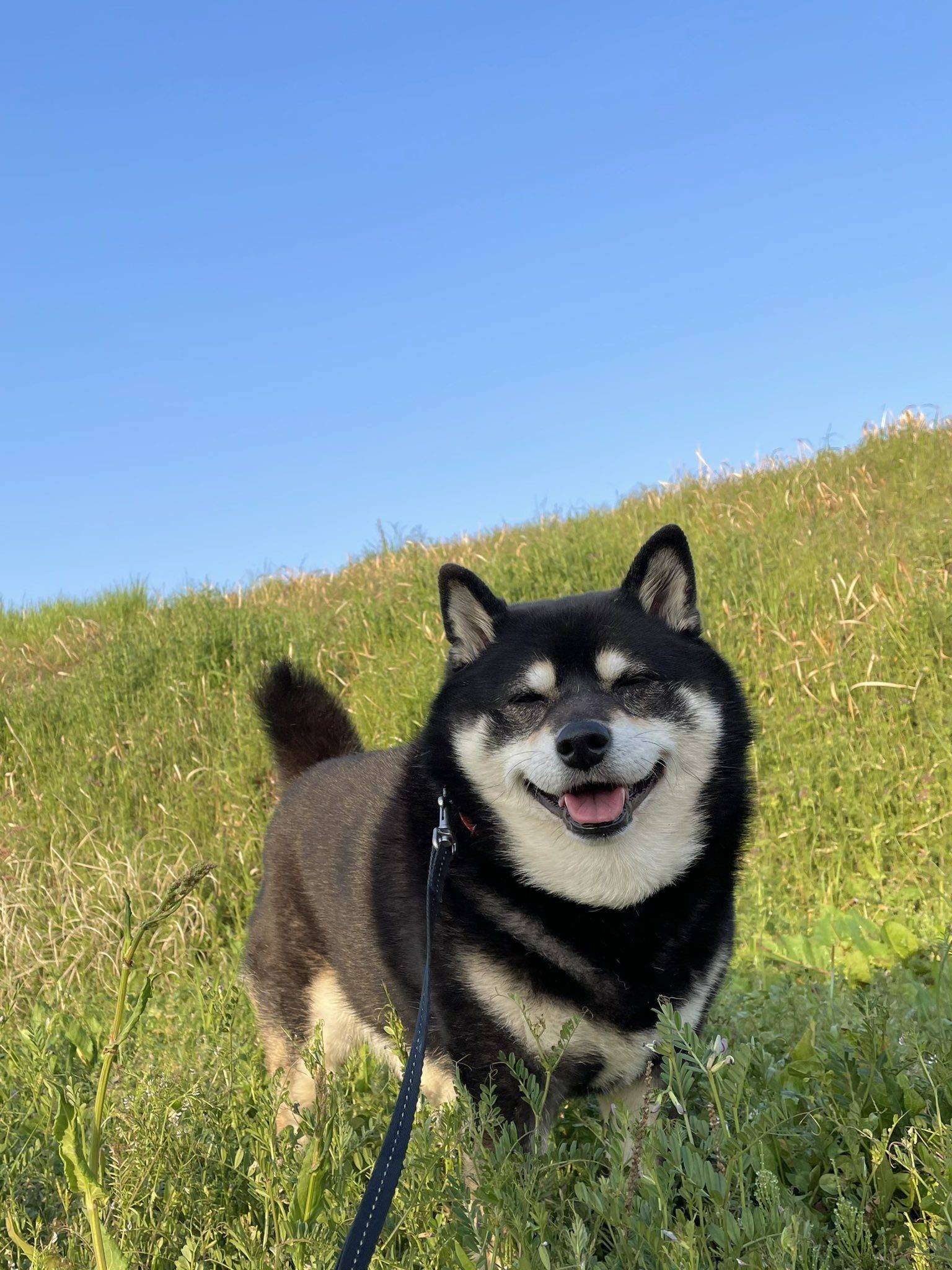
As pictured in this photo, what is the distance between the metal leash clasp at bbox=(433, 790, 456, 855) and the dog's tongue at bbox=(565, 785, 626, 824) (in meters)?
0.38

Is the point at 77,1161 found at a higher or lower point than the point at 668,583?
lower

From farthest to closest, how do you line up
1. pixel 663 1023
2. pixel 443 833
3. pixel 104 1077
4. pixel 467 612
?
pixel 467 612 → pixel 443 833 → pixel 663 1023 → pixel 104 1077

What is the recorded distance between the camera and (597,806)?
9.42 ft

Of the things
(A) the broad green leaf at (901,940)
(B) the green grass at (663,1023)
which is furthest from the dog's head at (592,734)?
(A) the broad green leaf at (901,940)

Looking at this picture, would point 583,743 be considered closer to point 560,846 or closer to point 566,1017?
point 560,846

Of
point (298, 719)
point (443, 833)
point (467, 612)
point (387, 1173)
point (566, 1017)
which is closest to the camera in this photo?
point (387, 1173)

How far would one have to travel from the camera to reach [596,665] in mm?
3037

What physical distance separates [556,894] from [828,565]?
6842 millimetres

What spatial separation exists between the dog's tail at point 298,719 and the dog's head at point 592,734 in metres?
1.52

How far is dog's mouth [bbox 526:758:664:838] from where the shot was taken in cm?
A: 283

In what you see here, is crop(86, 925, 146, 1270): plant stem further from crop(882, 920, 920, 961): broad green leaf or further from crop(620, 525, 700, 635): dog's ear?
crop(882, 920, 920, 961): broad green leaf

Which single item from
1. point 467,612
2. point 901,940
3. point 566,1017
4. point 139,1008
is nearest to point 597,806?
point 566,1017

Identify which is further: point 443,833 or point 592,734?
point 443,833

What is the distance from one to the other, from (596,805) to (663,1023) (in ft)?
3.64
